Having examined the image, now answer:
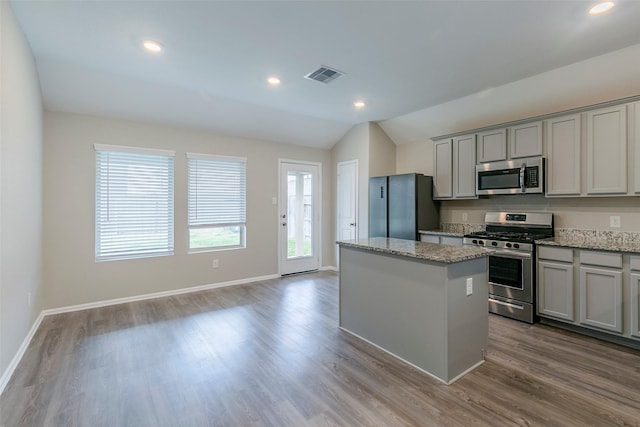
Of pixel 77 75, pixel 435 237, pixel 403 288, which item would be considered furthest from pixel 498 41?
pixel 77 75

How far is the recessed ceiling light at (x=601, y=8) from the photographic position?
2184mm

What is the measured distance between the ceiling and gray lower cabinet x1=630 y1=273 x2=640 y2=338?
7.02 ft

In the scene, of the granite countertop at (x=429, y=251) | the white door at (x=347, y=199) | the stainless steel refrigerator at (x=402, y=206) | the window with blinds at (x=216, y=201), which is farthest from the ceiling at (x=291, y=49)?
the granite countertop at (x=429, y=251)

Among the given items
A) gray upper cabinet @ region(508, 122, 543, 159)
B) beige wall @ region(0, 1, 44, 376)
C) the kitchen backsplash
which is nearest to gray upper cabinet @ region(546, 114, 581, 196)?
gray upper cabinet @ region(508, 122, 543, 159)

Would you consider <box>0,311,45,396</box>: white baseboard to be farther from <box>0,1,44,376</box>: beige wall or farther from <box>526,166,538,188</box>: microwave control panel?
<box>526,166,538,188</box>: microwave control panel

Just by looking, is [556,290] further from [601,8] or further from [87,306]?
[87,306]

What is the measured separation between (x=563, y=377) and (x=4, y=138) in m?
4.58

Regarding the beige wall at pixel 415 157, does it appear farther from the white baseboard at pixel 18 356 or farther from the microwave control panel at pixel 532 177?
the white baseboard at pixel 18 356

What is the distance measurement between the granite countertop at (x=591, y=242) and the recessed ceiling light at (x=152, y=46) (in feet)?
14.4

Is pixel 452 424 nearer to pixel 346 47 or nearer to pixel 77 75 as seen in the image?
pixel 346 47

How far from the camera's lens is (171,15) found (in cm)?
234

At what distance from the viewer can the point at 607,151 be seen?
10.2 ft

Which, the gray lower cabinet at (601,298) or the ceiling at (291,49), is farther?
the gray lower cabinet at (601,298)

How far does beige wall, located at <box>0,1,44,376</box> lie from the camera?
222cm
